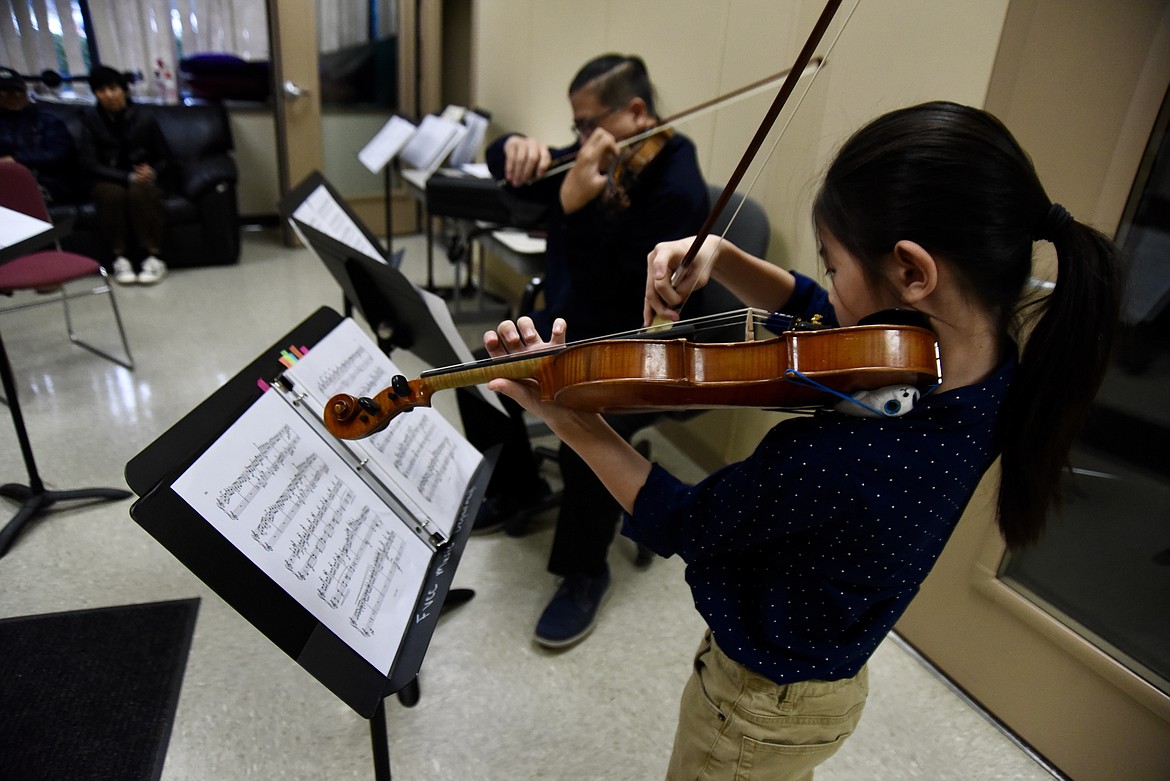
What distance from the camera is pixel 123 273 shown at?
12.5ft

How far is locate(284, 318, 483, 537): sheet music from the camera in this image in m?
1.17

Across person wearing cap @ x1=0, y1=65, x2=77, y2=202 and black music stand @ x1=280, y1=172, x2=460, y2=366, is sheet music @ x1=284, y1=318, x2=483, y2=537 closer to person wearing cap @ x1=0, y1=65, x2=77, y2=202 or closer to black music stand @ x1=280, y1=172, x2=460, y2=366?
black music stand @ x1=280, y1=172, x2=460, y2=366

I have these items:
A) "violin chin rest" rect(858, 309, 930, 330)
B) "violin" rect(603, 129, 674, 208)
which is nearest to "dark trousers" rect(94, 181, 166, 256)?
"violin" rect(603, 129, 674, 208)

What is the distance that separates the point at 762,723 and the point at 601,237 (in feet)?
3.94

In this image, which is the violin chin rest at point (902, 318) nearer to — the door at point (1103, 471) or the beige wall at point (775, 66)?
the beige wall at point (775, 66)

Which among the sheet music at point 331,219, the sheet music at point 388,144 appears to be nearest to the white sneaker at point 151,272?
the sheet music at point 388,144

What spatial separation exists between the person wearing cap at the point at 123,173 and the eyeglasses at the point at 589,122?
116 inches

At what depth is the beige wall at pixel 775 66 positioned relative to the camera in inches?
58.6

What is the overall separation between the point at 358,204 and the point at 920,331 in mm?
4734

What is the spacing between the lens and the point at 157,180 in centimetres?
407

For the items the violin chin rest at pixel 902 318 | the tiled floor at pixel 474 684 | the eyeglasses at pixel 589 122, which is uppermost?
the eyeglasses at pixel 589 122

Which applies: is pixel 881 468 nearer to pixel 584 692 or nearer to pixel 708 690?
pixel 708 690

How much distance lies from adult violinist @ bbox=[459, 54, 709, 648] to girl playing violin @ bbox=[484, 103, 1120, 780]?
2.90 feet

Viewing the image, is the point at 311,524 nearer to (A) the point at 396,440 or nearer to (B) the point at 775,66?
(A) the point at 396,440
